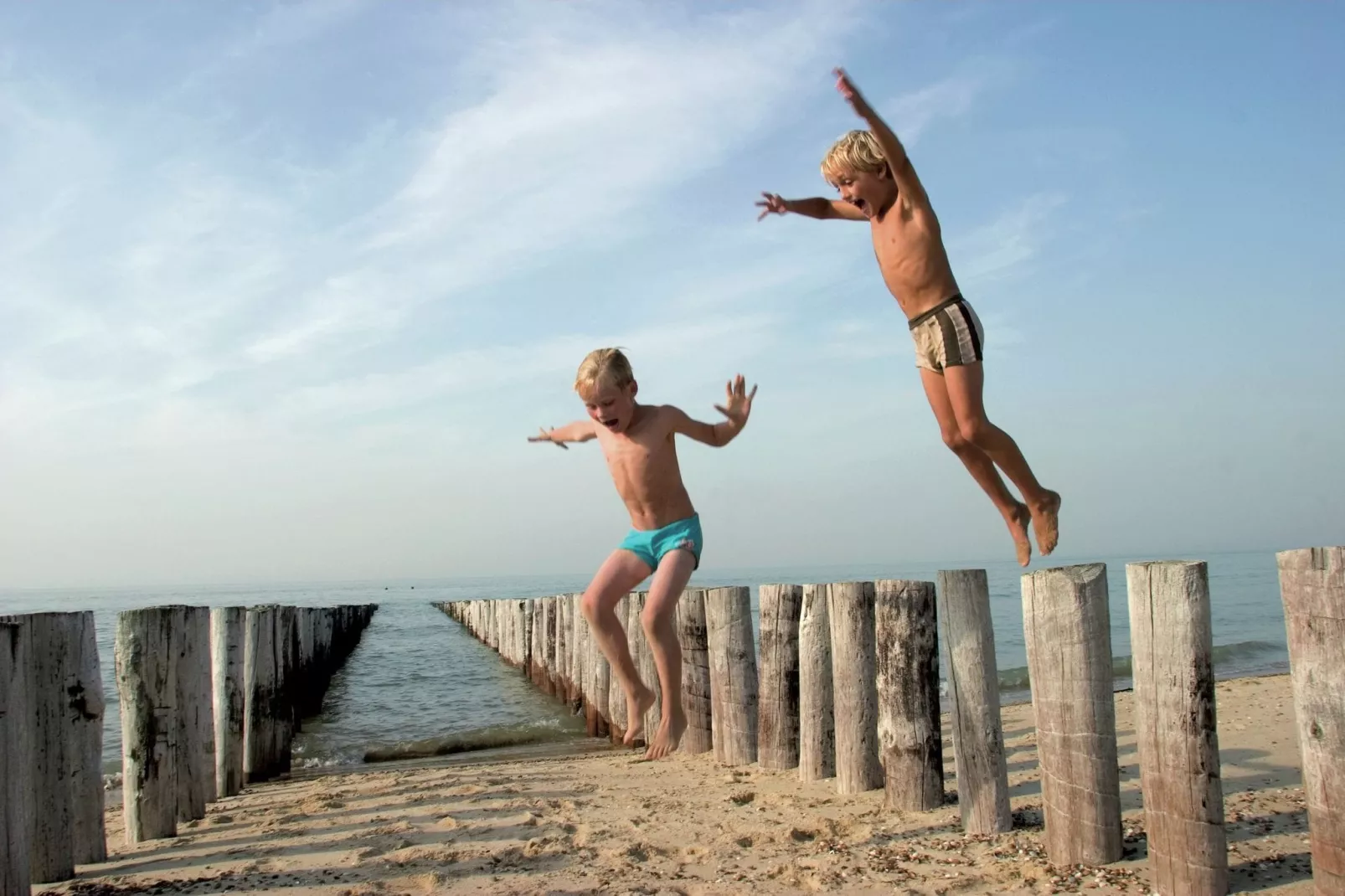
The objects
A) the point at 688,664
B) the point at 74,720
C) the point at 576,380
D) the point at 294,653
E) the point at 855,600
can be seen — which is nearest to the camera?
the point at 576,380

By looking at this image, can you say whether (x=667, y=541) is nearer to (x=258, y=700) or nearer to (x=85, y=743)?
(x=85, y=743)

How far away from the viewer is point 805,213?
5.52m

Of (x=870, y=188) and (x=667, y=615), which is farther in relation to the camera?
(x=667, y=615)

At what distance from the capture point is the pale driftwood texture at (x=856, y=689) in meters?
7.20

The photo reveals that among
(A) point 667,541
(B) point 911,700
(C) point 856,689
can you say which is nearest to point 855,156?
(A) point 667,541

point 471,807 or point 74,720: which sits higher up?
point 74,720

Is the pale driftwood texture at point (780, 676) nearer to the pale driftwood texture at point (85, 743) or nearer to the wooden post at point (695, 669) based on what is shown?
the wooden post at point (695, 669)

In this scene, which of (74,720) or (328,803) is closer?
(74,720)

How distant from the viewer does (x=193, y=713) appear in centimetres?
779

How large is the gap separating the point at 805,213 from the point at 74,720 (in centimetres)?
527

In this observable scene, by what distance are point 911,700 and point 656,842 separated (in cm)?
181

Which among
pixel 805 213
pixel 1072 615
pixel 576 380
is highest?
pixel 805 213

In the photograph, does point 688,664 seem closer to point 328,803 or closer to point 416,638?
point 328,803

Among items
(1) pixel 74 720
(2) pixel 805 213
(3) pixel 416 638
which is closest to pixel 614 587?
Answer: (2) pixel 805 213
